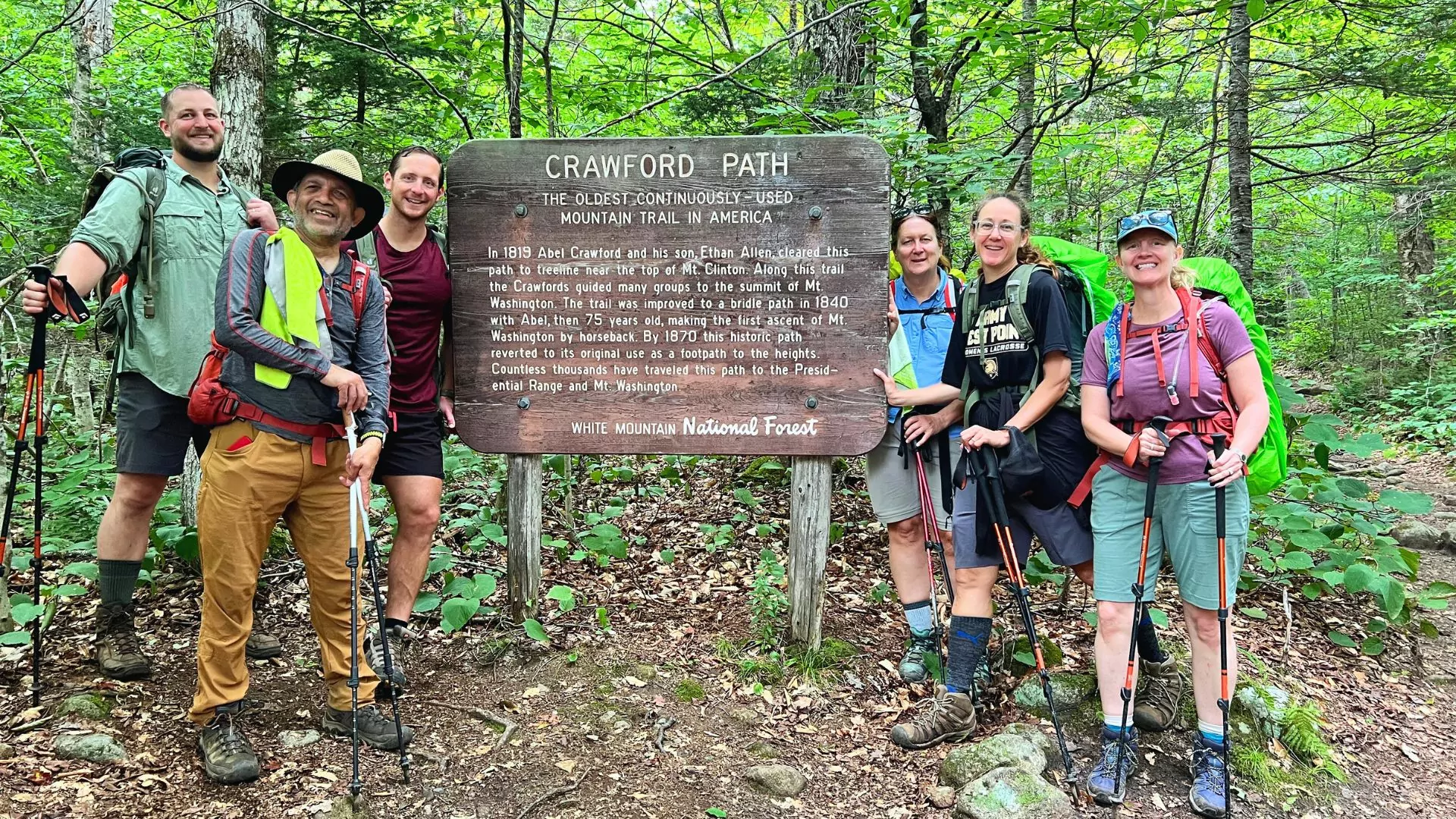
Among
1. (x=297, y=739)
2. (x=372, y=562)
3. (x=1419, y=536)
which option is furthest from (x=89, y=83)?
(x=1419, y=536)

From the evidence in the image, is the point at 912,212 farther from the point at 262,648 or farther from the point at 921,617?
the point at 262,648

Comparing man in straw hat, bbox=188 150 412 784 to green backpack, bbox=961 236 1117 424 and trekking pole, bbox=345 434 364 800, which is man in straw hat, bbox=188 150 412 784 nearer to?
trekking pole, bbox=345 434 364 800

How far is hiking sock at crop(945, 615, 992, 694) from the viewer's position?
3984 millimetres

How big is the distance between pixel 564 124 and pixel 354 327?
762 cm

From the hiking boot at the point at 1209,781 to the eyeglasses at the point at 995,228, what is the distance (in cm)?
256

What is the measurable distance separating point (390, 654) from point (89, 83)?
8.64 metres

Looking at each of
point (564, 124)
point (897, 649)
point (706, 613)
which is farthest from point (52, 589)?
point (564, 124)

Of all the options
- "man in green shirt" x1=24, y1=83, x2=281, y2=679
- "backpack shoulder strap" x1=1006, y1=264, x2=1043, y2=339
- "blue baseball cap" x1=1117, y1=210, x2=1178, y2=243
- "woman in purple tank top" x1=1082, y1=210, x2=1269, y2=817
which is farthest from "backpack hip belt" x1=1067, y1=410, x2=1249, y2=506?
"man in green shirt" x1=24, y1=83, x2=281, y2=679

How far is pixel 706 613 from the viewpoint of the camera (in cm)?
519

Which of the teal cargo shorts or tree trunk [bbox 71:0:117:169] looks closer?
the teal cargo shorts

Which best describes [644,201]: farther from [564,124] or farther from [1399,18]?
[1399,18]

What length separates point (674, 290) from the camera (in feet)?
14.2

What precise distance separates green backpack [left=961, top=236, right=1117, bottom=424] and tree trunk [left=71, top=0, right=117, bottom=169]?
6906 mm

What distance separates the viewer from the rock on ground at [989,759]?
3.63 meters
